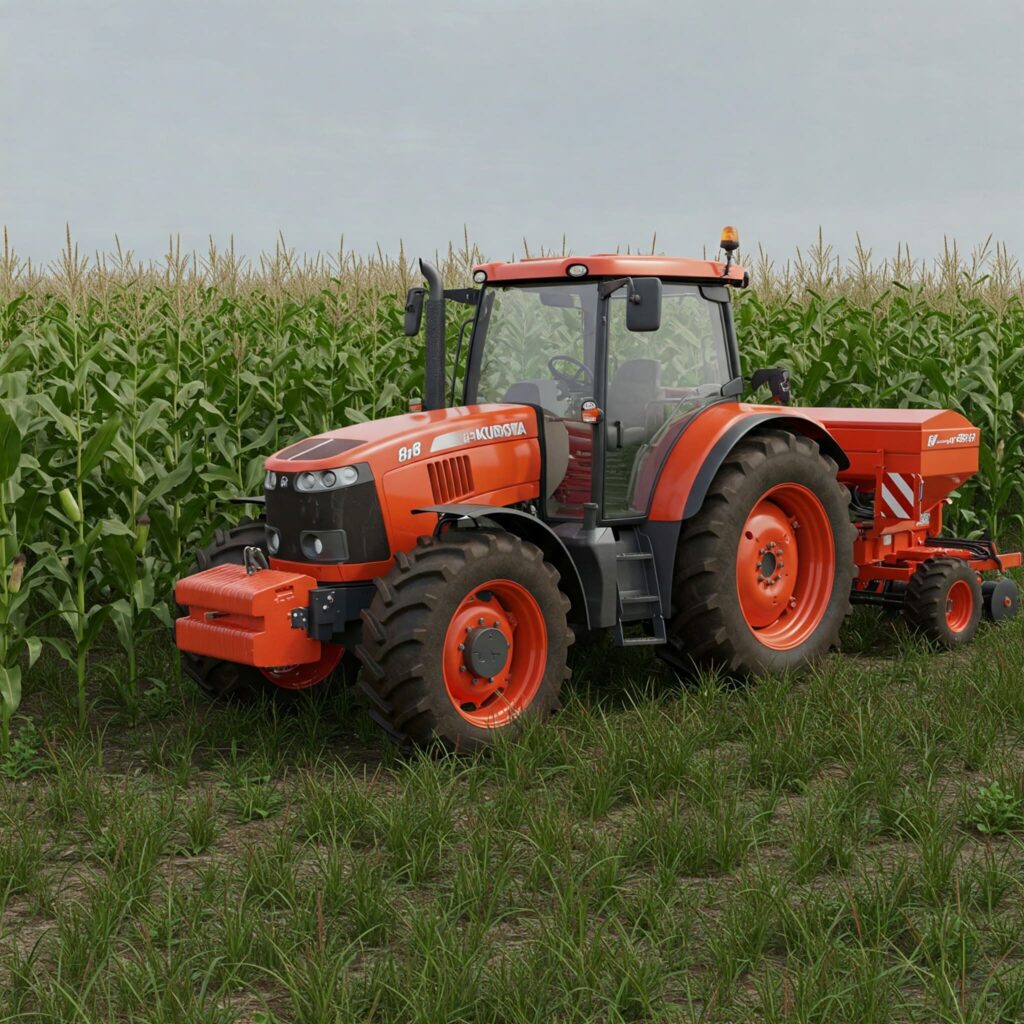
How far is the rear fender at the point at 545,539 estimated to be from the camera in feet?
19.1

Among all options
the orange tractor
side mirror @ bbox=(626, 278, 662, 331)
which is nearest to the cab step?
the orange tractor

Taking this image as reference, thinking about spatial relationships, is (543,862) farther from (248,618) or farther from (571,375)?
(571,375)

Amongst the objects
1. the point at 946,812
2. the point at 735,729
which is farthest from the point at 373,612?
the point at 946,812

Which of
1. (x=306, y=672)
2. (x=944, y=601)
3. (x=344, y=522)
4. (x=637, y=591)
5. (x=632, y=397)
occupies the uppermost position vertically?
(x=632, y=397)

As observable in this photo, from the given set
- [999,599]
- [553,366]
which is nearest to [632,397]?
[553,366]

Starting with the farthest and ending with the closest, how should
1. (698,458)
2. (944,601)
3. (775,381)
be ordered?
(944,601), (775,381), (698,458)

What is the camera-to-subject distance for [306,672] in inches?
250

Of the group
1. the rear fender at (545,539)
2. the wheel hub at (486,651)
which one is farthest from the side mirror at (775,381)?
the wheel hub at (486,651)

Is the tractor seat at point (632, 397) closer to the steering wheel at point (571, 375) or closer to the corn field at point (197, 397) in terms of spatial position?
the steering wheel at point (571, 375)

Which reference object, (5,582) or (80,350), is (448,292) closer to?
(80,350)

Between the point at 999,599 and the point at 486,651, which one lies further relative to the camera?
the point at 999,599

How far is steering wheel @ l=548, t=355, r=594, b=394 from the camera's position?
6258 mm

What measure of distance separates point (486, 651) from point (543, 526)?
2.13 ft

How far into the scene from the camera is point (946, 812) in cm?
502
